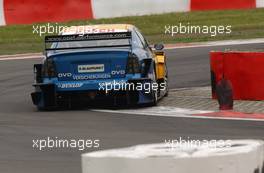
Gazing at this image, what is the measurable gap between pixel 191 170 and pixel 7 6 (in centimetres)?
1925

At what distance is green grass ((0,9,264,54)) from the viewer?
947 inches

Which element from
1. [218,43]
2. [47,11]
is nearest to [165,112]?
[218,43]

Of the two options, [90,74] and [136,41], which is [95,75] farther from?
[136,41]

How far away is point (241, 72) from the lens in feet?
45.9

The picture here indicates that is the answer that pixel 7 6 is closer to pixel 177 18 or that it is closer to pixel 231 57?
pixel 177 18

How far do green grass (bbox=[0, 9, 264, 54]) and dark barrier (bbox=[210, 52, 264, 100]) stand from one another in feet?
31.1

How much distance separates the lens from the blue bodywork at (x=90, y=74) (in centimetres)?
1282

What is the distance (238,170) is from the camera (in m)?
5.41

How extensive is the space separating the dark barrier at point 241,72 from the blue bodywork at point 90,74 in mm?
1622

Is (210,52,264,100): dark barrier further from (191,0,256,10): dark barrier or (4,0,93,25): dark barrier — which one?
(191,0,256,10): dark barrier

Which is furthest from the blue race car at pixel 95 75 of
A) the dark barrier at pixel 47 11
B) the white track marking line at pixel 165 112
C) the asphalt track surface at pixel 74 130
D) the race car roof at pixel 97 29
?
the dark barrier at pixel 47 11

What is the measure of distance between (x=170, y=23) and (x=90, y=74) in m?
12.9

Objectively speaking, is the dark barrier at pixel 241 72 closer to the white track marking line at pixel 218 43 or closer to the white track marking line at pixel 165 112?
the white track marking line at pixel 165 112

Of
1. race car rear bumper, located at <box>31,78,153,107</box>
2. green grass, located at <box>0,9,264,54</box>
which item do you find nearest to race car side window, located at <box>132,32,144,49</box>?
race car rear bumper, located at <box>31,78,153,107</box>
